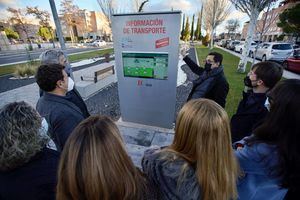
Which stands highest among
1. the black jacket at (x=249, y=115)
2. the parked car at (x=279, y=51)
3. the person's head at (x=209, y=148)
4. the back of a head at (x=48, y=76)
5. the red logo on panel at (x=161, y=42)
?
the red logo on panel at (x=161, y=42)

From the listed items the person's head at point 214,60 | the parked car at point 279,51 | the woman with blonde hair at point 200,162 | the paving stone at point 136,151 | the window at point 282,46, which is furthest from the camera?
the window at point 282,46

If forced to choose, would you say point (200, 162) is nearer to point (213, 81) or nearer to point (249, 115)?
point (249, 115)

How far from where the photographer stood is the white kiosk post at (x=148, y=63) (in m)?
3.48

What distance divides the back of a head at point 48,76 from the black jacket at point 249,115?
236 centimetres

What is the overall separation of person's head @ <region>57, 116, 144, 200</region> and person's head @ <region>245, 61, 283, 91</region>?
1973mm

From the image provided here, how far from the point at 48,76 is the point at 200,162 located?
184 centimetres

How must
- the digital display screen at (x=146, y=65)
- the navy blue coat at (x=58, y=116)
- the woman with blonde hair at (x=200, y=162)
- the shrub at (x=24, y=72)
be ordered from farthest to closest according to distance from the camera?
the shrub at (x=24, y=72) → the digital display screen at (x=146, y=65) → the navy blue coat at (x=58, y=116) → the woman with blonde hair at (x=200, y=162)

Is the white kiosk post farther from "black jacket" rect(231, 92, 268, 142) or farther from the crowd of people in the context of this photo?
the crowd of people

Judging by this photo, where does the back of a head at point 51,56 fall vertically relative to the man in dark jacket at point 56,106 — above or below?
above

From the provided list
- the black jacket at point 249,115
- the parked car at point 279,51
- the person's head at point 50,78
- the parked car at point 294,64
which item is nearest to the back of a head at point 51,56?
the person's head at point 50,78

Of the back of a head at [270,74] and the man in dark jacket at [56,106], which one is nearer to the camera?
the man in dark jacket at [56,106]

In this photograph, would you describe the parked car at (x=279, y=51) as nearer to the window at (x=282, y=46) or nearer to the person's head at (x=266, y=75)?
the window at (x=282, y=46)

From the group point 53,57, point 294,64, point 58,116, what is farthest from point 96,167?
point 294,64

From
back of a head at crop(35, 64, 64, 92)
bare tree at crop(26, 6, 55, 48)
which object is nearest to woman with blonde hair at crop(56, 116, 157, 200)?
back of a head at crop(35, 64, 64, 92)
